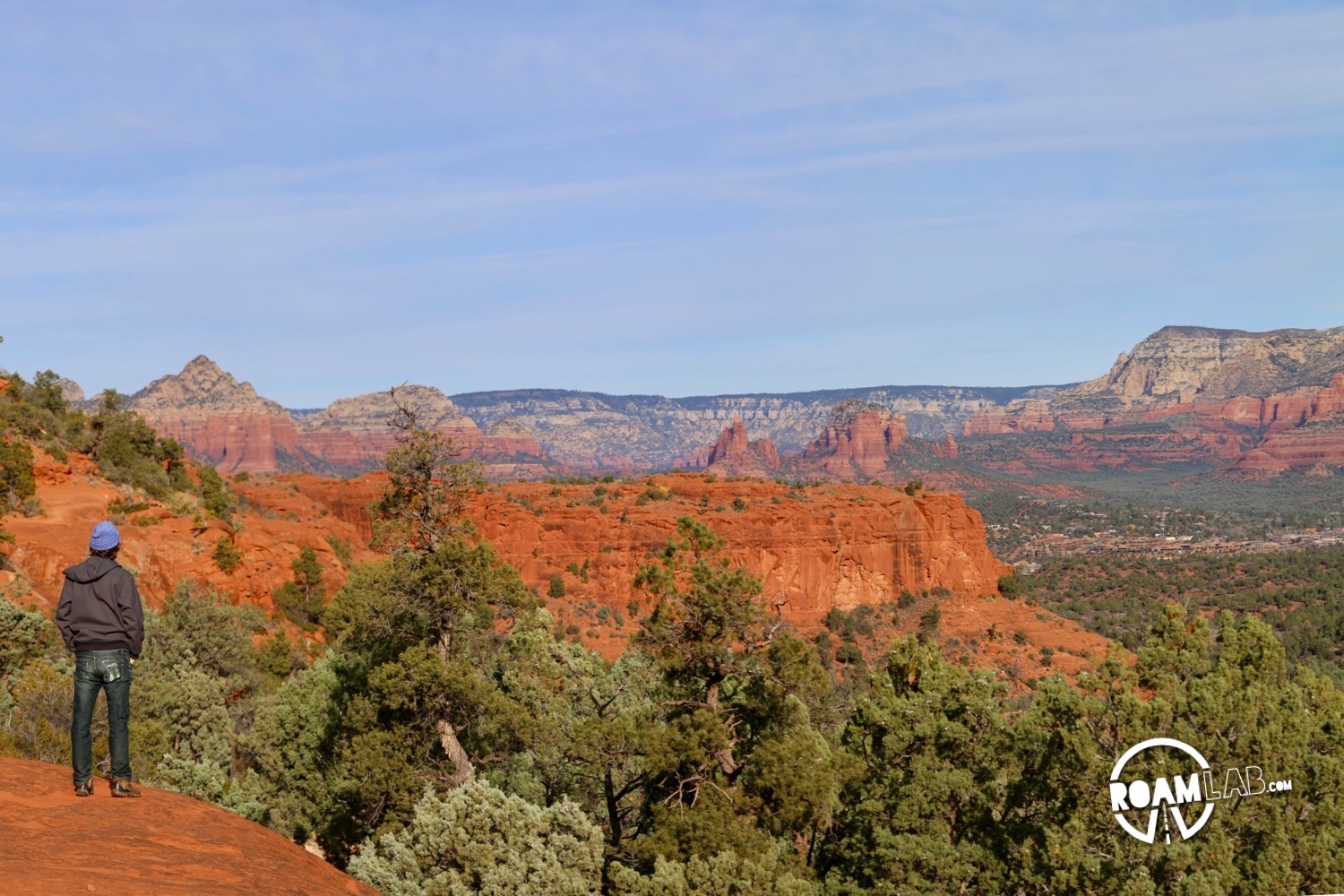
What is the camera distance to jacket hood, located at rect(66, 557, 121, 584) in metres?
9.60

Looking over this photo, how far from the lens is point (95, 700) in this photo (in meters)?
9.60

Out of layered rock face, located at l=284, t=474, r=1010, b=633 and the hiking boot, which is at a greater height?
the hiking boot

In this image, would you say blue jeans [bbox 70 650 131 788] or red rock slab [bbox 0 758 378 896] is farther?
blue jeans [bbox 70 650 131 788]

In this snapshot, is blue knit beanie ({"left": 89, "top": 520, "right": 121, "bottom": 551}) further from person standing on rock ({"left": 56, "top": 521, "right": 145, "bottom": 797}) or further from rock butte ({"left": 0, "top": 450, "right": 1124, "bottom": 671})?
rock butte ({"left": 0, "top": 450, "right": 1124, "bottom": 671})

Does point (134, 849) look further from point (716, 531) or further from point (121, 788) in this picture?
point (716, 531)

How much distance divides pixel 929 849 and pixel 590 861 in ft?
19.4

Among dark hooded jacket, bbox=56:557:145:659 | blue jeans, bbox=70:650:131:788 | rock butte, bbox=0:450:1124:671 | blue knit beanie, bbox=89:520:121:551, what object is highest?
blue knit beanie, bbox=89:520:121:551

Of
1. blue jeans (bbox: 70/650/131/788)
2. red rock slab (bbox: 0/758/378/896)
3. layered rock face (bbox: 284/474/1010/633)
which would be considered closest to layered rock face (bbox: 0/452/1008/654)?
layered rock face (bbox: 284/474/1010/633)

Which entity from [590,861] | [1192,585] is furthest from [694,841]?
[1192,585]

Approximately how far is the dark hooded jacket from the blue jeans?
5.0 inches

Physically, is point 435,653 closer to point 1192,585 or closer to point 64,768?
point 64,768

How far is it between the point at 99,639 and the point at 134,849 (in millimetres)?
2034

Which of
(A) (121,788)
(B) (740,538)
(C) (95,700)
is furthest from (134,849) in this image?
(B) (740,538)

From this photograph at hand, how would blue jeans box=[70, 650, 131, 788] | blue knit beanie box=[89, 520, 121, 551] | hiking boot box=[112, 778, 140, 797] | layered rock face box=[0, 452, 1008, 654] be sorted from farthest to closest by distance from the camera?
layered rock face box=[0, 452, 1008, 654], hiking boot box=[112, 778, 140, 797], blue knit beanie box=[89, 520, 121, 551], blue jeans box=[70, 650, 131, 788]
